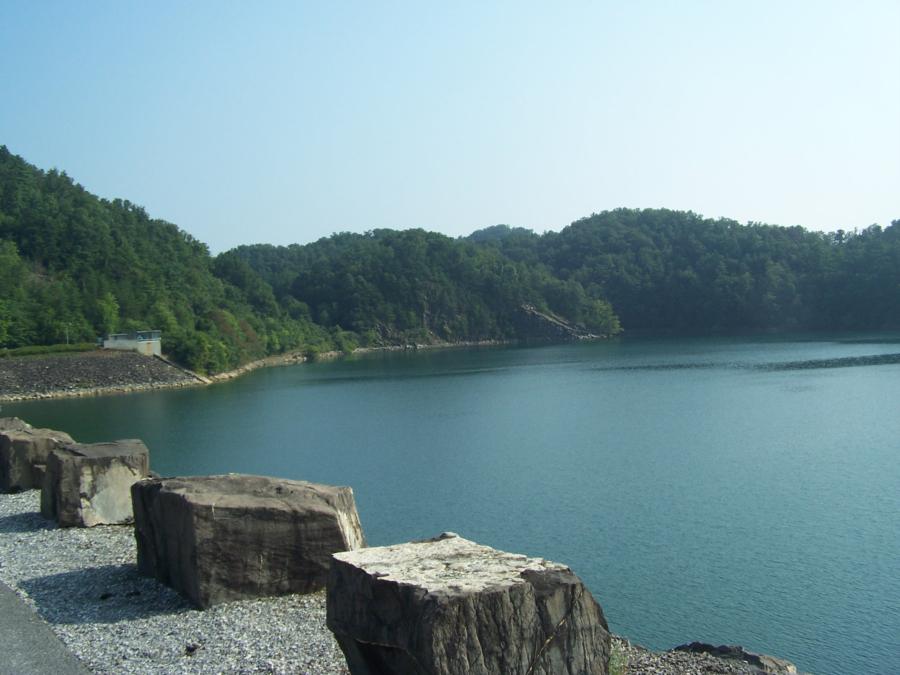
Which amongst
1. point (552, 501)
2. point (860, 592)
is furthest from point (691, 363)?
point (860, 592)

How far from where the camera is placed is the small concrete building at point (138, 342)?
228 ft

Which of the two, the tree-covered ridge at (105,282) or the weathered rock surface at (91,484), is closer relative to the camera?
the weathered rock surface at (91,484)

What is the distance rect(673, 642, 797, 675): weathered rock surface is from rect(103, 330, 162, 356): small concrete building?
6585cm

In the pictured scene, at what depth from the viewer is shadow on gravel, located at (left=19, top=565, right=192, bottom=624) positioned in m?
8.28

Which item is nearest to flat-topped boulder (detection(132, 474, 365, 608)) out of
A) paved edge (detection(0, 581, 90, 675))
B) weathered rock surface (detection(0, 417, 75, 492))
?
paved edge (detection(0, 581, 90, 675))

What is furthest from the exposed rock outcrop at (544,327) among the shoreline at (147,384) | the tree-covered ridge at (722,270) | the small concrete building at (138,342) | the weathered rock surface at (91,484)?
the weathered rock surface at (91,484)

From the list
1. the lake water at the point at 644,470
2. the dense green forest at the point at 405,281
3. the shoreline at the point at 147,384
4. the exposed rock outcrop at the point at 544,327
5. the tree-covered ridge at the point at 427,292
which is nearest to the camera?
the lake water at the point at 644,470

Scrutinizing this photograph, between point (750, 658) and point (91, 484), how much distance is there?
29.4ft

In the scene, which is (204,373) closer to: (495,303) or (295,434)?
(295,434)

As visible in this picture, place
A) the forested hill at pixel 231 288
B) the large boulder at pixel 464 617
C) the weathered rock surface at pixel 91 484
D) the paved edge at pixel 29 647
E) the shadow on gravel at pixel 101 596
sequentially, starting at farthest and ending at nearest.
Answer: the forested hill at pixel 231 288 < the weathered rock surface at pixel 91 484 < the shadow on gravel at pixel 101 596 < the paved edge at pixel 29 647 < the large boulder at pixel 464 617

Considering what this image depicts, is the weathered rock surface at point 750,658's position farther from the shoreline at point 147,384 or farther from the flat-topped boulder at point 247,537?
the shoreline at point 147,384

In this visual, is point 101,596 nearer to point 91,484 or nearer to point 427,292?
point 91,484

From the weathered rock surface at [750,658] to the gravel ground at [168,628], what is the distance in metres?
0.37

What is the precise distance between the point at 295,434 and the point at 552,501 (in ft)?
63.5
